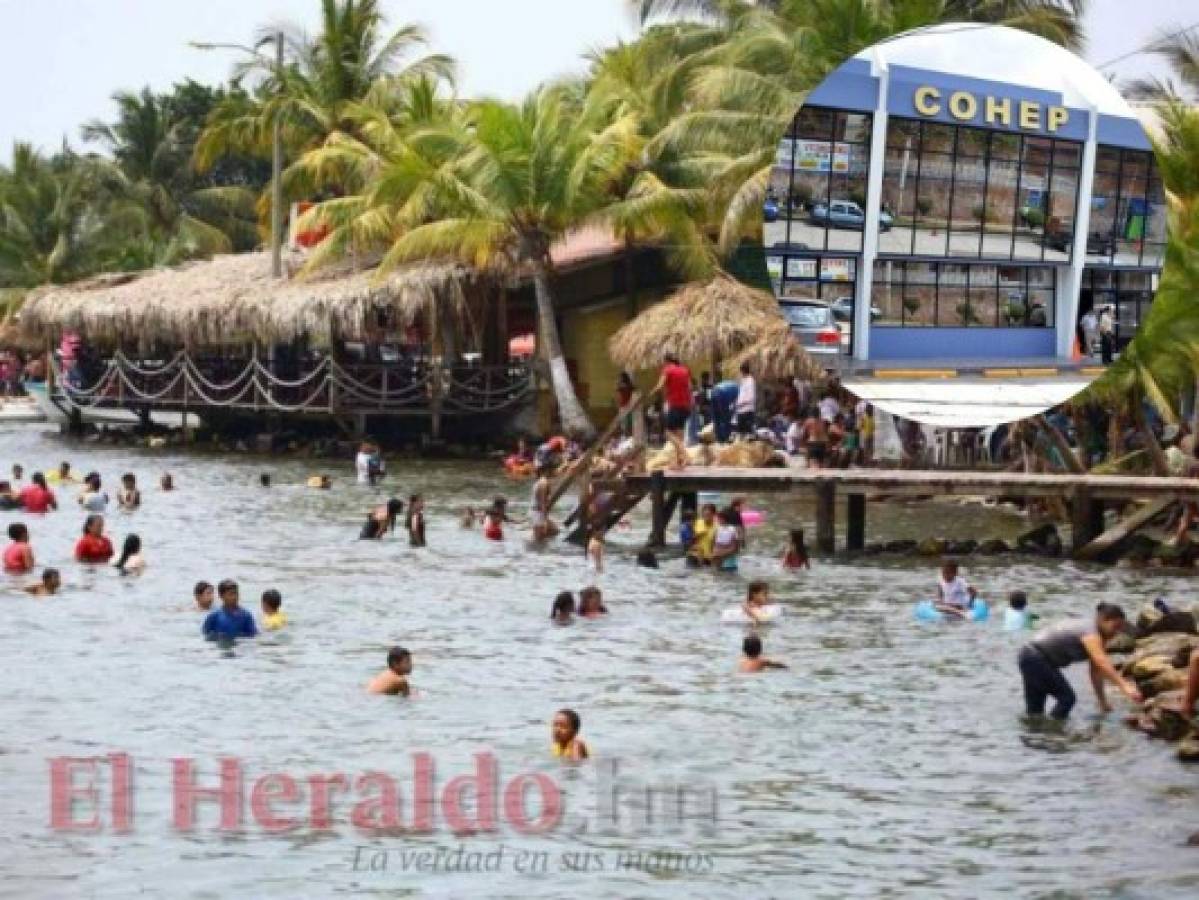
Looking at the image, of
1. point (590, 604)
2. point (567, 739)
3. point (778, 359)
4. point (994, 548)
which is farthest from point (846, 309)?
point (778, 359)

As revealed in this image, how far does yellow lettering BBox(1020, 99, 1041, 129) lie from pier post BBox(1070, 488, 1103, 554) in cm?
812

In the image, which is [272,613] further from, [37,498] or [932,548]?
[37,498]

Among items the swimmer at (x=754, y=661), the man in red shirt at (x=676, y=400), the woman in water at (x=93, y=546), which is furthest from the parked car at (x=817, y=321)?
the woman in water at (x=93, y=546)

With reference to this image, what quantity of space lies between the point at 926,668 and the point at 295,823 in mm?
7726

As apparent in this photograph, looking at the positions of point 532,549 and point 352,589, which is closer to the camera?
point 352,589

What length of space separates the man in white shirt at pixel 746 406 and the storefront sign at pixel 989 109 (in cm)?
1499

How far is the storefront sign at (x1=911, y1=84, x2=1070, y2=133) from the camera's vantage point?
797 inches

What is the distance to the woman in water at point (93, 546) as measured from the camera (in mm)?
28578

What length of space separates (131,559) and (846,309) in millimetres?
10326

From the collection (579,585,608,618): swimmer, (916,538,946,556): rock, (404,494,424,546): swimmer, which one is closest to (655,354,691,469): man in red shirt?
(916,538,946,556): rock

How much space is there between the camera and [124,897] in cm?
1402

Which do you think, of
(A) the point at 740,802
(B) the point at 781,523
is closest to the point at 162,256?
(B) the point at 781,523

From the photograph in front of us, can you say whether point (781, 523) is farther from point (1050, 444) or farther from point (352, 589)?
point (352, 589)

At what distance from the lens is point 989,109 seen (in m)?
20.3
